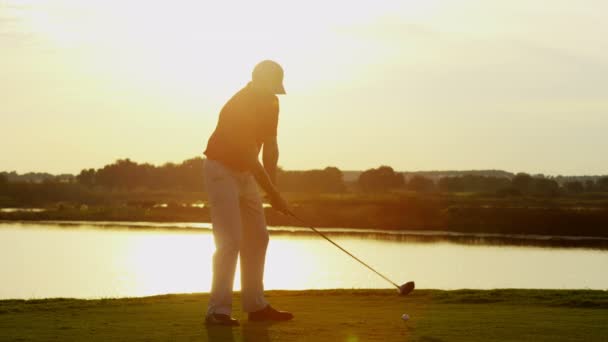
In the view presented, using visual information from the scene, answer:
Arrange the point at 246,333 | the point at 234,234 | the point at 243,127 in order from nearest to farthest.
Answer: the point at 246,333 < the point at 234,234 < the point at 243,127

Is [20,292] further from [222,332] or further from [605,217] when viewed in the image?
[605,217]

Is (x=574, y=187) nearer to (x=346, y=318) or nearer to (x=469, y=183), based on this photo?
(x=469, y=183)

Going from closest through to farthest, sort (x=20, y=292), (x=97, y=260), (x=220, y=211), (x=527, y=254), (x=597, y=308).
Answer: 1. (x=220, y=211)
2. (x=597, y=308)
3. (x=20, y=292)
4. (x=97, y=260)
5. (x=527, y=254)

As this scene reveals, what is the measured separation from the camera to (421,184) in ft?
308

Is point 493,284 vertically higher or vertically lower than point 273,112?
lower

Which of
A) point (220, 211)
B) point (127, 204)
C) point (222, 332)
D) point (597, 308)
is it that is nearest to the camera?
point (222, 332)

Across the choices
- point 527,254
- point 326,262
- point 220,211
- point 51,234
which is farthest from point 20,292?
point 51,234

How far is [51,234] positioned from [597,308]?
146ft

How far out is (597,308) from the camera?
11.1 meters

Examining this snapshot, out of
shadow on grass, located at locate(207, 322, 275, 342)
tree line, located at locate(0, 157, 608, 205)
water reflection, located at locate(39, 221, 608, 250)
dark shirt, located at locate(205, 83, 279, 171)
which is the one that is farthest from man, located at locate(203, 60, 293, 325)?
tree line, located at locate(0, 157, 608, 205)

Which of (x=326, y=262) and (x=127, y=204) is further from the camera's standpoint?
(x=127, y=204)

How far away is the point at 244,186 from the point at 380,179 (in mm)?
82032

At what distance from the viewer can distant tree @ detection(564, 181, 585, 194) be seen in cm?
8488

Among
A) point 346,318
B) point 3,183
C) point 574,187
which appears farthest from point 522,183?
point 346,318
